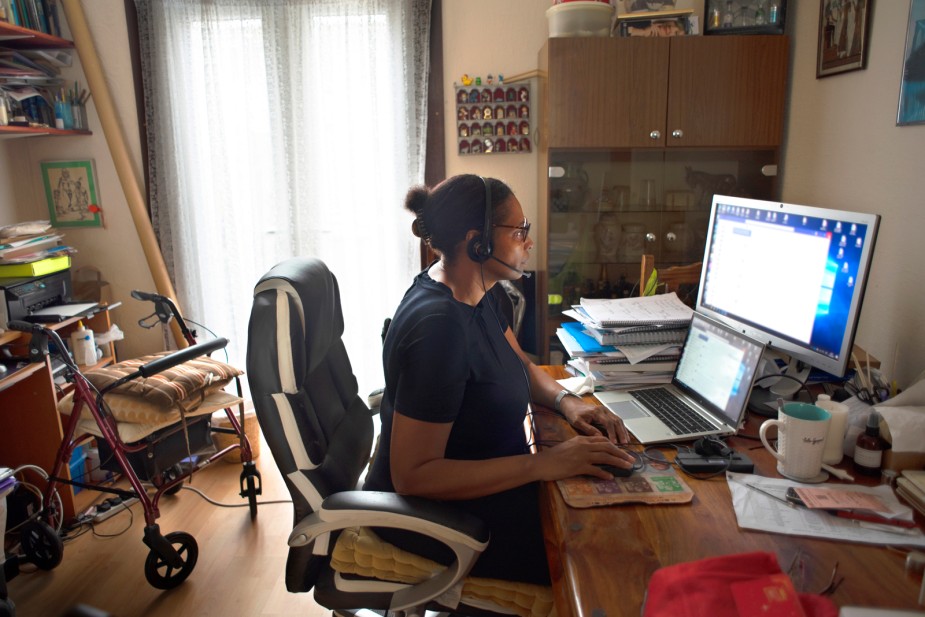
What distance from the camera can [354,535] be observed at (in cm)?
138

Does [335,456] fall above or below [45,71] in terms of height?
below

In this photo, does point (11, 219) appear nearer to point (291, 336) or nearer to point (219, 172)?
point (219, 172)

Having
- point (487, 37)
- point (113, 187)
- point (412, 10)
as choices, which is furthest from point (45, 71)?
point (487, 37)

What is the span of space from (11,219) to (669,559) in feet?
10.7

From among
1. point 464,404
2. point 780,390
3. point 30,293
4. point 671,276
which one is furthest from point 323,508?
point 30,293

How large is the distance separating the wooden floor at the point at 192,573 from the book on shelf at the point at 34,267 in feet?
3.28

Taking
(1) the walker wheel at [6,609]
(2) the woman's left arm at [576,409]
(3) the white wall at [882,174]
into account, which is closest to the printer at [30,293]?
(1) the walker wheel at [6,609]

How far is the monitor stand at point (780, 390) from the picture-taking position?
1.54 metres

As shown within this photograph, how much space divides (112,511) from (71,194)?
1512mm

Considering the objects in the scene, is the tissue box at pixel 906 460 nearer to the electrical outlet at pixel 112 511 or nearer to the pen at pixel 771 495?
the pen at pixel 771 495

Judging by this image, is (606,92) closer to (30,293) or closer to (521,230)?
(521,230)

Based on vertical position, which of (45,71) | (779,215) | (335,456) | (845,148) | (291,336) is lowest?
(335,456)

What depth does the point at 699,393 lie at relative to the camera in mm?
1577

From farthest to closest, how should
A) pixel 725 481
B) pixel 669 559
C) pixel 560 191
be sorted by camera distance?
pixel 560 191 → pixel 725 481 → pixel 669 559
